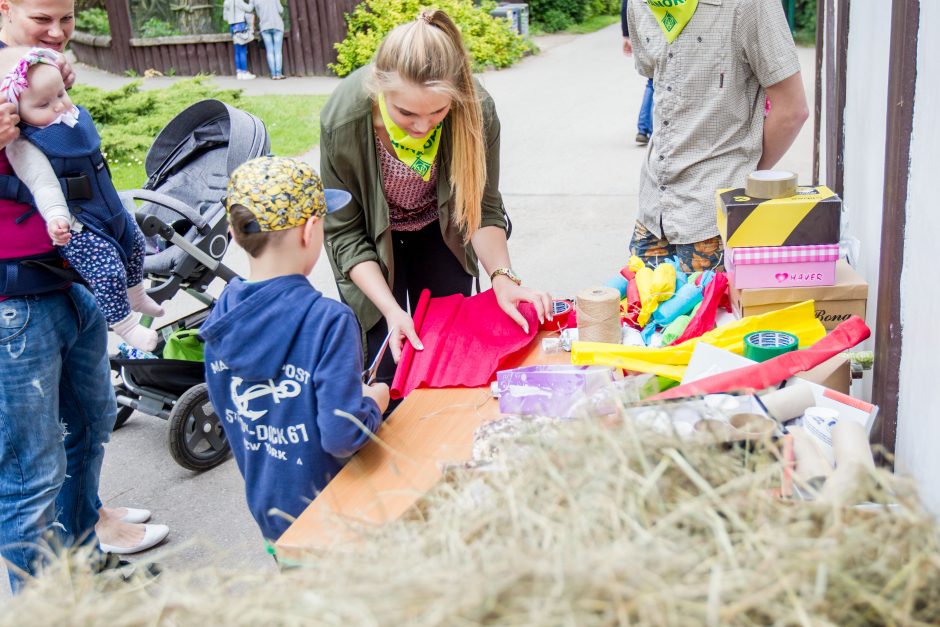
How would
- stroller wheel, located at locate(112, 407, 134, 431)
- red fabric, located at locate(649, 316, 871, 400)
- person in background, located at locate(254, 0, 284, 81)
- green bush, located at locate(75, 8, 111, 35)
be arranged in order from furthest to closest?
1. green bush, located at locate(75, 8, 111, 35)
2. person in background, located at locate(254, 0, 284, 81)
3. stroller wheel, located at locate(112, 407, 134, 431)
4. red fabric, located at locate(649, 316, 871, 400)

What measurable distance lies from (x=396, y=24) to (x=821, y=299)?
487 inches

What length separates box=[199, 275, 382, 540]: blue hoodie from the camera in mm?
2053

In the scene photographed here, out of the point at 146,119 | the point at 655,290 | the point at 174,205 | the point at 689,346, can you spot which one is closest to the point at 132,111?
the point at 146,119

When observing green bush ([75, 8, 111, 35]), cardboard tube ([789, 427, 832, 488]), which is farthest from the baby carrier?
green bush ([75, 8, 111, 35])

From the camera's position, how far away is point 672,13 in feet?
10.2

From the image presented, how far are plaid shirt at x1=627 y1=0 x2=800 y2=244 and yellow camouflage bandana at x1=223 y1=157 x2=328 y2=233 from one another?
1.57 m

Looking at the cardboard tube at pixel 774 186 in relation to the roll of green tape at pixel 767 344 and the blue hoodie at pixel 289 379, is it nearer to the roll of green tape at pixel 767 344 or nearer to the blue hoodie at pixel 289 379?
the roll of green tape at pixel 767 344

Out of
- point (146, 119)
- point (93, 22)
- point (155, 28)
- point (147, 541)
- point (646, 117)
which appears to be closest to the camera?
point (147, 541)

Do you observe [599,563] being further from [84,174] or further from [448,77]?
[84,174]

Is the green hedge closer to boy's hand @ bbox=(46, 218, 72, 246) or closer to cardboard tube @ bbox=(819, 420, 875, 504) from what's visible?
boy's hand @ bbox=(46, 218, 72, 246)

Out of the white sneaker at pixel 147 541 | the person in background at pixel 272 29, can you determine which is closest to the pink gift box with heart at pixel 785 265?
the white sneaker at pixel 147 541

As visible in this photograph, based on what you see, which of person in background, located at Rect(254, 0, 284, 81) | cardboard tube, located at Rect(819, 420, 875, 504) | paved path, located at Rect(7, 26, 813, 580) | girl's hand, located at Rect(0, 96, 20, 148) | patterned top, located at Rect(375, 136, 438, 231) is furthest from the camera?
person in background, located at Rect(254, 0, 284, 81)

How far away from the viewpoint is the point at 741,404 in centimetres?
192

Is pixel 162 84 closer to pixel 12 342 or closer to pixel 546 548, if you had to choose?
pixel 12 342
